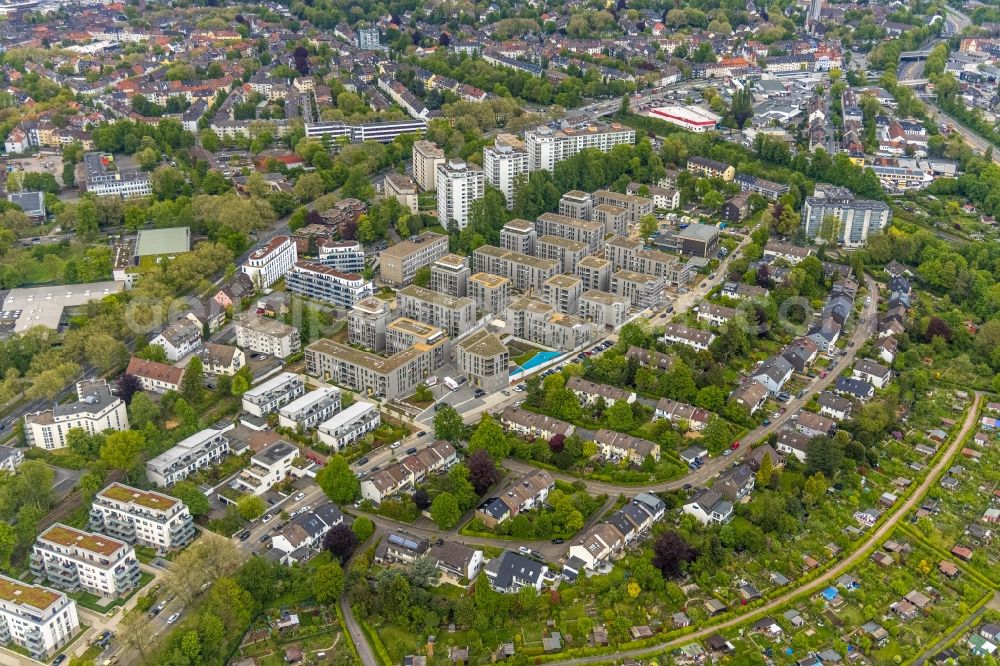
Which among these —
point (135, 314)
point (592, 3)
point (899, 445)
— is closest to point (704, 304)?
point (899, 445)

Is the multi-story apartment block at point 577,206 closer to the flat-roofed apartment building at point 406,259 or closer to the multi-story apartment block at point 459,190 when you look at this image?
the multi-story apartment block at point 459,190

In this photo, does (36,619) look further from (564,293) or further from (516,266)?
(516,266)

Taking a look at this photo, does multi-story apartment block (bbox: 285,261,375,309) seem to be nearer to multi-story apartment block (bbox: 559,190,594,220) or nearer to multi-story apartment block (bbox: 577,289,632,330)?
multi-story apartment block (bbox: 577,289,632,330)

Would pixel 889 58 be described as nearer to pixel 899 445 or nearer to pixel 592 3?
pixel 592 3

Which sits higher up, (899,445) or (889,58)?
(889,58)

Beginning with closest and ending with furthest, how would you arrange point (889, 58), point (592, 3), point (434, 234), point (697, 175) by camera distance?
point (434, 234) < point (697, 175) < point (889, 58) < point (592, 3)

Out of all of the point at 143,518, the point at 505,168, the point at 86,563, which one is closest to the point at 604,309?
the point at 505,168
